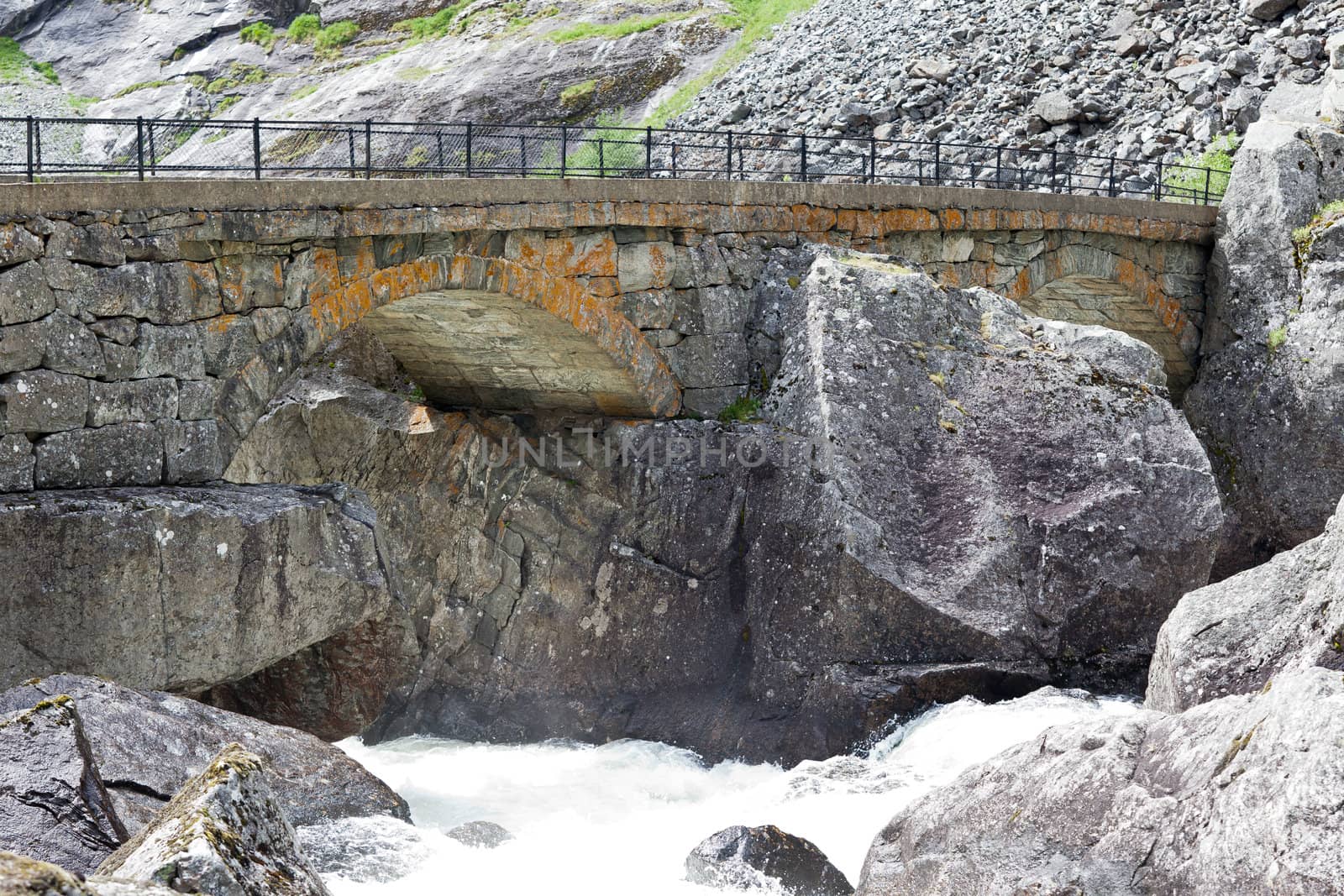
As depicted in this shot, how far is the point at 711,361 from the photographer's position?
1509 centimetres

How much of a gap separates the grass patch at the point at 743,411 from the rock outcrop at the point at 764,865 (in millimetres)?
5864

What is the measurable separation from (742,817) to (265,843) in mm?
7058

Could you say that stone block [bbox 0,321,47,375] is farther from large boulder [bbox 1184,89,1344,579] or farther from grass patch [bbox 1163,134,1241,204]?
grass patch [bbox 1163,134,1241,204]

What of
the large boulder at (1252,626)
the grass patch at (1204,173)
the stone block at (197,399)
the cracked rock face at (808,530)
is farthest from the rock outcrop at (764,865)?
the grass patch at (1204,173)

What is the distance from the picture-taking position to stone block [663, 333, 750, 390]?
14.9m

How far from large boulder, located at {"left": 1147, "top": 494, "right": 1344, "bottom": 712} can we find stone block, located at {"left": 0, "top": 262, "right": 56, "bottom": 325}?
7.92 meters

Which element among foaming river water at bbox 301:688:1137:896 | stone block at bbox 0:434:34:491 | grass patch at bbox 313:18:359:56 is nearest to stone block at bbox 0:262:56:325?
stone block at bbox 0:434:34:491

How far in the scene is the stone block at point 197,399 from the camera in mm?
10977

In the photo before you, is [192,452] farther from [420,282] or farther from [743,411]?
[743,411]

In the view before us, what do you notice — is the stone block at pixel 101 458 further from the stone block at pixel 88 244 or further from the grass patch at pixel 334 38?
the grass patch at pixel 334 38

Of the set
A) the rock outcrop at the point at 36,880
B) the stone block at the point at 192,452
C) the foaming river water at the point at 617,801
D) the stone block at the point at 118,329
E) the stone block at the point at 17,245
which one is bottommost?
the foaming river water at the point at 617,801

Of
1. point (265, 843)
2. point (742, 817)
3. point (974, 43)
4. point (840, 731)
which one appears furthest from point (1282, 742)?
point (974, 43)

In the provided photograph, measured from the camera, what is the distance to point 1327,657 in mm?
6676

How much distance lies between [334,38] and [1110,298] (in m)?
21.2
